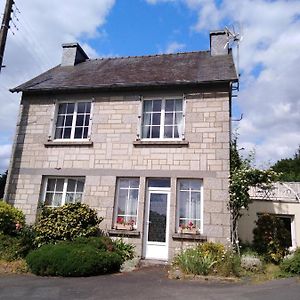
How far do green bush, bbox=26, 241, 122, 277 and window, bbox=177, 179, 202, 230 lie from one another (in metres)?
2.75

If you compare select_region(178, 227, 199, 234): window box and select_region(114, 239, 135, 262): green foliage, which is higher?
select_region(178, 227, 199, 234): window box

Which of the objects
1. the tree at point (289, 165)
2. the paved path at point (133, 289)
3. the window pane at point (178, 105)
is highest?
the tree at point (289, 165)

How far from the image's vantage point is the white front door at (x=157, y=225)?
34.5 feet

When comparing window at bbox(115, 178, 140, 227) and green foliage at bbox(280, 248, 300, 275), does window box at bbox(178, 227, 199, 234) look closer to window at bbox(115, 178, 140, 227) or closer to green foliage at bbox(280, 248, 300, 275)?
window at bbox(115, 178, 140, 227)

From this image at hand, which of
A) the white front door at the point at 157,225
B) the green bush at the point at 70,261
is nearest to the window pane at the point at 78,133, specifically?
the white front door at the point at 157,225

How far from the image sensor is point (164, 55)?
14766 millimetres

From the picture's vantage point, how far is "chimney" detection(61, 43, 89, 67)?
49.3ft

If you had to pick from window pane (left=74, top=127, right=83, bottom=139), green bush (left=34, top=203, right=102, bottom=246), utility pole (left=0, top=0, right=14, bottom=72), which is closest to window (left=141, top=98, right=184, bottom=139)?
window pane (left=74, top=127, right=83, bottom=139)

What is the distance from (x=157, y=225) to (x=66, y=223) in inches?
111

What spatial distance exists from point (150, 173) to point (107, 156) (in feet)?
5.38

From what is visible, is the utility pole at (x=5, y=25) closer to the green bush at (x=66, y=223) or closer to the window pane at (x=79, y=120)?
the window pane at (x=79, y=120)

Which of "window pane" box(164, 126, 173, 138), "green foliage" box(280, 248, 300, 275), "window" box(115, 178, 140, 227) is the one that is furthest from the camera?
"window pane" box(164, 126, 173, 138)

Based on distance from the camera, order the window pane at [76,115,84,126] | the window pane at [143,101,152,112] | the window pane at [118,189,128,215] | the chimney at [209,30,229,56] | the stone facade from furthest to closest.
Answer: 1. the chimney at [209,30,229,56]
2. the window pane at [76,115,84,126]
3. the window pane at [143,101,152,112]
4. the window pane at [118,189,128,215]
5. the stone facade

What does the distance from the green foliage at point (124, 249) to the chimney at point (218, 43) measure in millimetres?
8216
